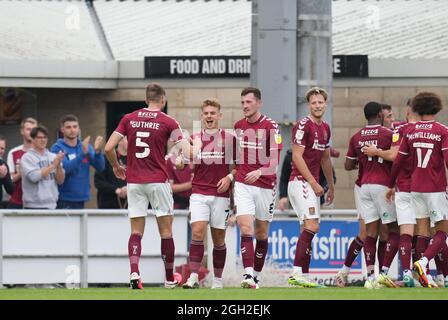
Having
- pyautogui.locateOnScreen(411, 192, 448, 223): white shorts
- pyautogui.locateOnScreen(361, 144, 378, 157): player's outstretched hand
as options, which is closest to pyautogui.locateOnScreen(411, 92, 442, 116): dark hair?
pyautogui.locateOnScreen(411, 192, 448, 223): white shorts

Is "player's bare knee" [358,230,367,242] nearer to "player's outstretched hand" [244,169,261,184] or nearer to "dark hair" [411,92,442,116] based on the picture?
"player's outstretched hand" [244,169,261,184]

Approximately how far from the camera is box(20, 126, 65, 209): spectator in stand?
19.3 m

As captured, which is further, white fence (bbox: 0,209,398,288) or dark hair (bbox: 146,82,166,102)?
white fence (bbox: 0,209,398,288)

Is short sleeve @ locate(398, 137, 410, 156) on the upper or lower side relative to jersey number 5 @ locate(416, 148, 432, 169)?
upper

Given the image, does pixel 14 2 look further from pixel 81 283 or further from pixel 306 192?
pixel 306 192

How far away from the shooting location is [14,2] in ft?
88.1

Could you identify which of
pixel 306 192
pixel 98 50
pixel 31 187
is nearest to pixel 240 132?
pixel 306 192

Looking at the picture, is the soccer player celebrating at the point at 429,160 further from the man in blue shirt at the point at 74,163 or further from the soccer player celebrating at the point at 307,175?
the man in blue shirt at the point at 74,163

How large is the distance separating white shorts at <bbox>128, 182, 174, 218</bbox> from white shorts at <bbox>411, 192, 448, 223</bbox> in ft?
9.24

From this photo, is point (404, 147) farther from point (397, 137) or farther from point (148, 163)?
point (148, 163)

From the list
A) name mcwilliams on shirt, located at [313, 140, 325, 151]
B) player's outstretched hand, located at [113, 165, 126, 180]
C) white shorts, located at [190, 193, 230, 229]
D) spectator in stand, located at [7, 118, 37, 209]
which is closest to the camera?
player's outstretched hand, located at [113, 165, 126, 180]

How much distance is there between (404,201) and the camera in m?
16.8

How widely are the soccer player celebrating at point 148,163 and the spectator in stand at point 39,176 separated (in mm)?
3525
